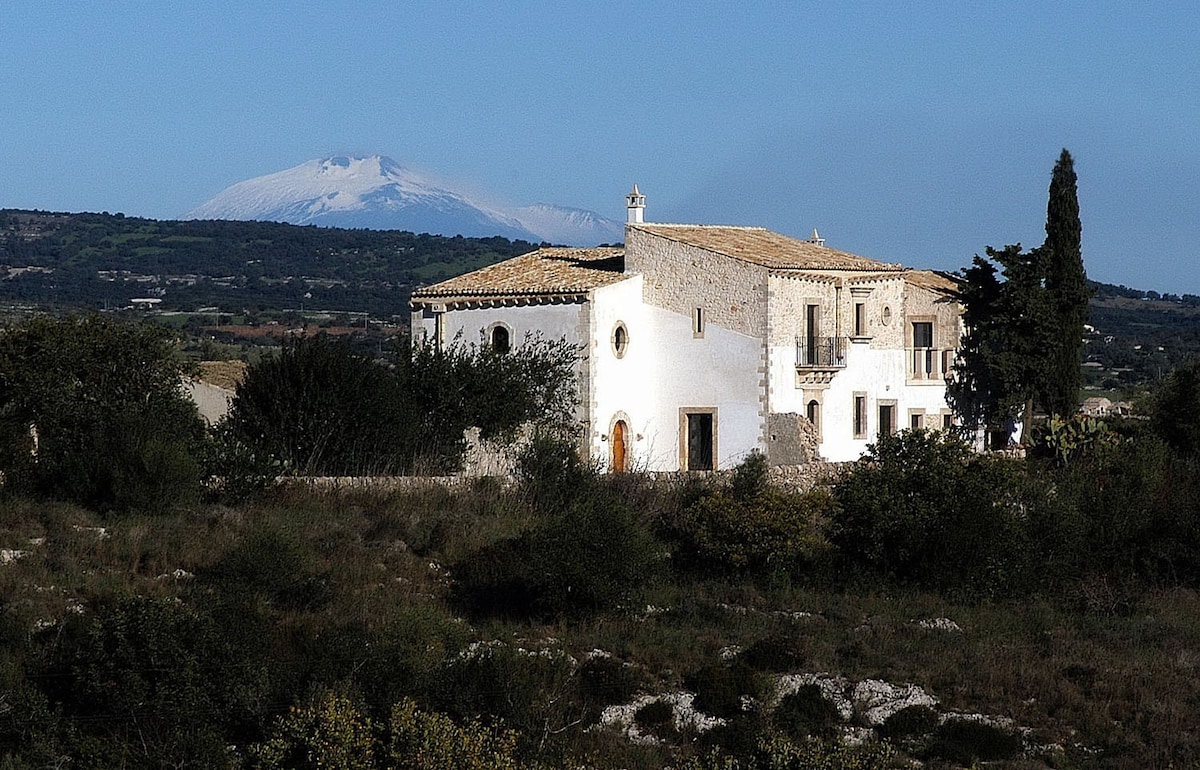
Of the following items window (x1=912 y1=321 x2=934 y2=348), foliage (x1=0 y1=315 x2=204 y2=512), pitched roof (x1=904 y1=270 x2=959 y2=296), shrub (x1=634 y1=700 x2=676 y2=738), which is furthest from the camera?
Answer: pitched roof (x1=904 y1=270 x2=959 y2=296)

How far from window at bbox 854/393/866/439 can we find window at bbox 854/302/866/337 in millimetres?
1539

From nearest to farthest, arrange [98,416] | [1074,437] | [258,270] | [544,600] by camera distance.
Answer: [544,600] → [98,416] → [1074,437] → [258,270]

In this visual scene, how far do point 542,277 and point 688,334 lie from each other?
3.63 metres

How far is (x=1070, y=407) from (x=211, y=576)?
27.7 m

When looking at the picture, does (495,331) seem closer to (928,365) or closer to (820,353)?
(820,353)

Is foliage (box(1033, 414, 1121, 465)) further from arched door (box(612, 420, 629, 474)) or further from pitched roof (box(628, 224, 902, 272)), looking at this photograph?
arched door (box(612, 420, 629, 474))

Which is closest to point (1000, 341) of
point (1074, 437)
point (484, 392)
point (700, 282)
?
point (1074, 437)

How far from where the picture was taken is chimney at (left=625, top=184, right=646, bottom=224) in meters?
40.1

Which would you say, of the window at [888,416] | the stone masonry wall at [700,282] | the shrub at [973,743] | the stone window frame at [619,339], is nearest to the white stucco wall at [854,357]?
the window at [888,416]

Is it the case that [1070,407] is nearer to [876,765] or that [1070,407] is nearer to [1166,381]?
[1166,381]

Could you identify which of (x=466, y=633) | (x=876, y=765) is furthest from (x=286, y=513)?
(x=876, y=765)

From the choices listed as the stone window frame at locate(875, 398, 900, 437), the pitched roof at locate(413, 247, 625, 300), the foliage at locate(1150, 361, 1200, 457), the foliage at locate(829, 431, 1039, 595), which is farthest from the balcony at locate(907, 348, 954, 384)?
the foliage at locate(829, 431, 1039, 595)

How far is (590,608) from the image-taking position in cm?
2172

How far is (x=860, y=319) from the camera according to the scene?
40719 mm
